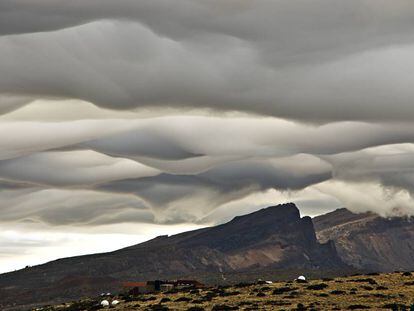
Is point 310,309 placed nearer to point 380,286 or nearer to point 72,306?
point 380,286

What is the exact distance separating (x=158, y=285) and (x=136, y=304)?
60.5 m

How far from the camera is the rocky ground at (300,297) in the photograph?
108 meters

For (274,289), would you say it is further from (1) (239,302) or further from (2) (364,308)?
(2) (364,308)

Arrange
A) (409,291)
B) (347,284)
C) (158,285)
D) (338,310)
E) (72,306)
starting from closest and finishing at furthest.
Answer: (338,310) < (409,291) < (347,284) < (72,306) < (158,285)

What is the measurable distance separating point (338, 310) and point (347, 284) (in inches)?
893

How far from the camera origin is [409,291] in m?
114

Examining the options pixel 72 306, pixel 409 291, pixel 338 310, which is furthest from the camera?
pixel 72 306

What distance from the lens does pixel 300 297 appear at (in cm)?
11581

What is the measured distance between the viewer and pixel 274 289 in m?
126

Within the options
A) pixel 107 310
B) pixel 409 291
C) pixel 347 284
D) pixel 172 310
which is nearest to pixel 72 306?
pixel 107 310

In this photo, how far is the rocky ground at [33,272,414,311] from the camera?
353 feet

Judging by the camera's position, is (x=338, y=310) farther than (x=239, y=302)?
No

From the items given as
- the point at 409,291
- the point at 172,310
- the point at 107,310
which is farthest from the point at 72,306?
the point at 409,291

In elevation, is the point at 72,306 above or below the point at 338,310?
above
